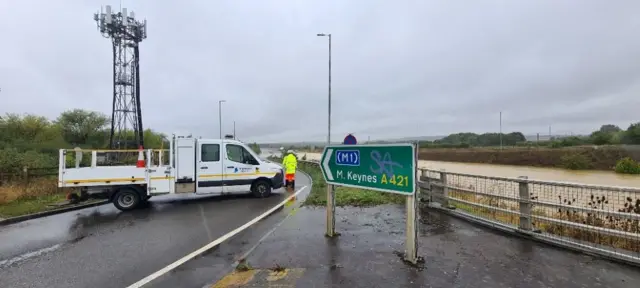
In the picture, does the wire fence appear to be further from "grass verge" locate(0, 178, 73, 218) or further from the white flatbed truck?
the white flatbed truck

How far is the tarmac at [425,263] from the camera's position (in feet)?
14.5

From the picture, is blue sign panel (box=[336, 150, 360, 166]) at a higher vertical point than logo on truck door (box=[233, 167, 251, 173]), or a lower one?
higher

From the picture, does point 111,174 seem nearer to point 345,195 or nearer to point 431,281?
point 345,195

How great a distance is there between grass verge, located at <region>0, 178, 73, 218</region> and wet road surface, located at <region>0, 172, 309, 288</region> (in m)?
1.26

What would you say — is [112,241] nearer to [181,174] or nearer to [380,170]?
[181,174]

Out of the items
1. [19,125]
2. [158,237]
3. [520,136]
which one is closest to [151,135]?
[19,125]

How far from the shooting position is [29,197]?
13039mm

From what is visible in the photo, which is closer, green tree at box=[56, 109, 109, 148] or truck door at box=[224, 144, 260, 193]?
truck door at box=[224, 144, 260, 193]

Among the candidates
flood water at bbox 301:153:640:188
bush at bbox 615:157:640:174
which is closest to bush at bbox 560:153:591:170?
flood water at bbox 301:153:640:188

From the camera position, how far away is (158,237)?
24.3ft

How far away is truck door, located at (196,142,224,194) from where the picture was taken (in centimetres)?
1213

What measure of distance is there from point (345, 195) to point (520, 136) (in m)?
119

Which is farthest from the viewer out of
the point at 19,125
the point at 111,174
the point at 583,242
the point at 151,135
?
the point at 151,135

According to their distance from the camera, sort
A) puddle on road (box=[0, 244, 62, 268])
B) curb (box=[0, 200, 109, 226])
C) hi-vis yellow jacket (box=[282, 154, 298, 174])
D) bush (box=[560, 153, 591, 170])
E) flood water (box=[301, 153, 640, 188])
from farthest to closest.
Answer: bush (box=[560, 153, 591, 170]), flood water (box=[301, 153, 640, 188]), hi-vis yellow jacket (box=[282, 154, 298, 174]), curb (box=[0, 200, 109, 226]), puddle on road (box=[0, 244, 62, 268])
